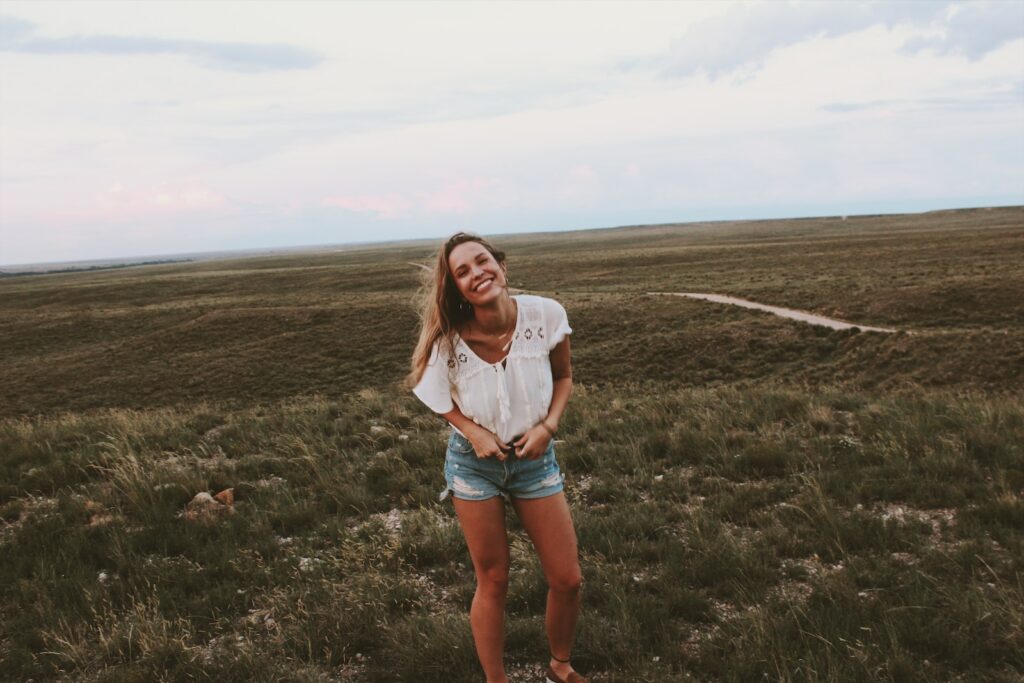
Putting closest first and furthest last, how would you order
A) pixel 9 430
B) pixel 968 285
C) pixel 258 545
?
pixel 258 545, pixel 9 430, pixel 968 285

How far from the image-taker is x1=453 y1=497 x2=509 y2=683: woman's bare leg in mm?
2941

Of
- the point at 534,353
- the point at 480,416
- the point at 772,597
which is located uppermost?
the point at 534,353

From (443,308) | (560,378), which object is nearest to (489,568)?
(560,378)

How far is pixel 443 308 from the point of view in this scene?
3059mm

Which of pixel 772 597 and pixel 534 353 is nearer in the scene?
pixel 534 353

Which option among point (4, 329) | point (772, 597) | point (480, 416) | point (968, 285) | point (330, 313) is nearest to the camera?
point (480, 416)

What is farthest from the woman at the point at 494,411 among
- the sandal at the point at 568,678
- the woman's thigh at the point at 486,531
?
the sandal at the point at 568,678

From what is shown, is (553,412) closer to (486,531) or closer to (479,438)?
(479,438)

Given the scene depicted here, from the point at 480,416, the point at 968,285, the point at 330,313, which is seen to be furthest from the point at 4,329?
the point at 968,285

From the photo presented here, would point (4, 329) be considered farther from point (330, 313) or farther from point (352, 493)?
point (352, 493)

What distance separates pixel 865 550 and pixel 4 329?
52090 millimetres

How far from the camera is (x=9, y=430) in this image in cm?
964

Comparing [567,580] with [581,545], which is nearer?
[567,580]

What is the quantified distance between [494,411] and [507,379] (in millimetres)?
164
